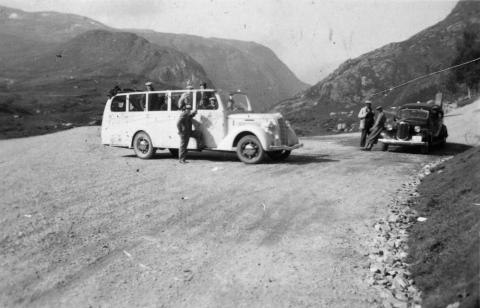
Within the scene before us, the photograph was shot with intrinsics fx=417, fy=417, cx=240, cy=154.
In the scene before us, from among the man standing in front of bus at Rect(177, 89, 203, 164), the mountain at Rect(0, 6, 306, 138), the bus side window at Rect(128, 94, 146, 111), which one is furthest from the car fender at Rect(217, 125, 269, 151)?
the mountain at Rect(0, 6, 306, 138)

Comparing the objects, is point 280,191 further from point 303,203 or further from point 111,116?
point 111,116

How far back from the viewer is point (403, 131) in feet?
49.6

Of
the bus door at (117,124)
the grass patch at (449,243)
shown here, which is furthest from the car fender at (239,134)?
the grass patch at (449,243)

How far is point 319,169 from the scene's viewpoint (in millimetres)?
11156

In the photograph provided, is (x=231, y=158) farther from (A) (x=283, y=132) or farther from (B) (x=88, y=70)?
(B) (x=88, y=70)

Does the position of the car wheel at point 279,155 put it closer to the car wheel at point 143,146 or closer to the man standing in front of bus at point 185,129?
→ the man standing in front of bus at point 185,129

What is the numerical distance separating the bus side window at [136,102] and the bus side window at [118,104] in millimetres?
248

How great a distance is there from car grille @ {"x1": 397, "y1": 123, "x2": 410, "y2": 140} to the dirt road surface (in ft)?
14.7

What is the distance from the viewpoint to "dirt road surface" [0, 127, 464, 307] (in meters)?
4.38

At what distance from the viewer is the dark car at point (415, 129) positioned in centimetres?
1497

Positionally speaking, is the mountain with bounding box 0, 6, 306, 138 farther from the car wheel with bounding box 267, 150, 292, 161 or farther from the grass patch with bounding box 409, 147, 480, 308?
the grass patch with bounding box 409, 147, 480, 308

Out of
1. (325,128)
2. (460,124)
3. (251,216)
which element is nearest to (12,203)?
(251,216)

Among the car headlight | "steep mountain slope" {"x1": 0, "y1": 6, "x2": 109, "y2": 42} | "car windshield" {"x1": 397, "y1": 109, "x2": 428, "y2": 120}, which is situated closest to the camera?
the car headlight

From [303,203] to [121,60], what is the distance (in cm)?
10274
